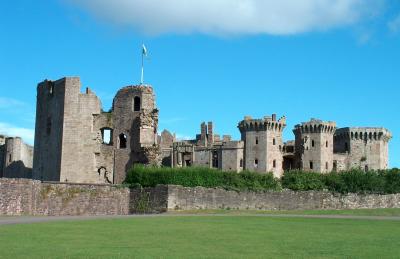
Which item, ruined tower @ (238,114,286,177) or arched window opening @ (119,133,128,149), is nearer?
arched window opening @ (119,133,128,149)

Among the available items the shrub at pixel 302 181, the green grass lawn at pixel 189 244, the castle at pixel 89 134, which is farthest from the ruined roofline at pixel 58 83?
the green grass lawn at pixel 189 244

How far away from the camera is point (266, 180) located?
159 ft

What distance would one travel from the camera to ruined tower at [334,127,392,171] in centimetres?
8506

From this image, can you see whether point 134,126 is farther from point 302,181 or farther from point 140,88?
point 302,181

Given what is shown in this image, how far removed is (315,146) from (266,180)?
3542 centimetres

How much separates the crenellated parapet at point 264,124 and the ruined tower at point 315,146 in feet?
8.80

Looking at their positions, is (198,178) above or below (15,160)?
below

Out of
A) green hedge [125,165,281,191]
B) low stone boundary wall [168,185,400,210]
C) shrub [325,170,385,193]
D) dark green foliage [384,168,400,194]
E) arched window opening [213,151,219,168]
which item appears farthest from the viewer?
arched window opening [213,151,219,168]

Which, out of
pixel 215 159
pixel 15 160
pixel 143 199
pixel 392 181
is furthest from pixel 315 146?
pixel 143 199

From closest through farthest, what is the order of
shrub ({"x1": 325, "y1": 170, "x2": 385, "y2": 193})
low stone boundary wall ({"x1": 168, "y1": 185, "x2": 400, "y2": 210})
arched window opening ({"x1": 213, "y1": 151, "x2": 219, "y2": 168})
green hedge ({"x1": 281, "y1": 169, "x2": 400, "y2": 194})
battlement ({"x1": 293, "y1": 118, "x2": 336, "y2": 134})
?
1. low stone boundary wall ({"x1": 168, "y1": 185, "x2": 400, "y2": 210})
2. green hedge ({"x1": 281, "y1": 169, "x2": 400, "y2": 194})
3. shrub ({"x1": 325, "y1": 170, "x2": 385, "y2": 193})
4. arched window opening ({"x1": 213, "y1": 151, "x2": 219, "y2": 168})
5. battlement ({"x1": 293, "y1": 118, "x2": 336, "y2": 134})

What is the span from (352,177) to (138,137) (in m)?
17.7

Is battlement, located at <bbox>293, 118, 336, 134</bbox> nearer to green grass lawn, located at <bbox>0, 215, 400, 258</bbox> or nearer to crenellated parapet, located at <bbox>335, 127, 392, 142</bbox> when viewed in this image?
crenellated parapet, located at <bbox>335, 127, 392, 142</bbox>

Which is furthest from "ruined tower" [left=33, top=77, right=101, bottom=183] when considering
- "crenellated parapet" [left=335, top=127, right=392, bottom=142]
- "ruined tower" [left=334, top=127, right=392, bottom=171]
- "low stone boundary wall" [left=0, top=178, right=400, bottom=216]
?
"crenellated parapet" [left=335, top=127, right=392, bottom=142]

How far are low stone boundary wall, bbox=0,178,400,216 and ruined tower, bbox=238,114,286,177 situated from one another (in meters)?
29.0
